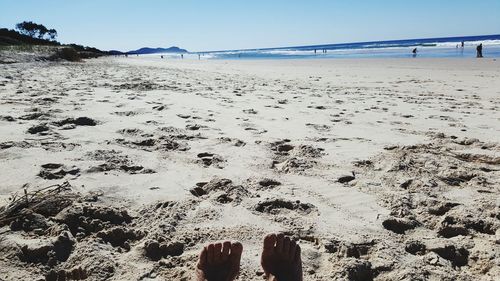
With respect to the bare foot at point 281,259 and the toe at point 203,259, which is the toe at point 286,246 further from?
the toe at point 203,259

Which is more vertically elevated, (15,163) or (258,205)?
(15,163)

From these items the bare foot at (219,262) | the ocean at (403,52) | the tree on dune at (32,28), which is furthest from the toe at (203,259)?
the tree on dune at (32,28)

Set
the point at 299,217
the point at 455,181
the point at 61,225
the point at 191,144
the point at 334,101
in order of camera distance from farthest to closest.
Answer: the point at 334,101 → the point at 191,144 → the point at 455,181 → the point at 299,217 → the point at 61,225

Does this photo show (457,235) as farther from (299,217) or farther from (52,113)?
(52,113)

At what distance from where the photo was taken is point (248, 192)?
2377mm

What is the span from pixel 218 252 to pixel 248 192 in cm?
74

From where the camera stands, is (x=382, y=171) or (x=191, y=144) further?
(x=191, y=144)

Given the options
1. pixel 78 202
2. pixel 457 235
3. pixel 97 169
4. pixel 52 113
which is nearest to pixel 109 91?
pixel 52 113

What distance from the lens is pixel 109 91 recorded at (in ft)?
21.6

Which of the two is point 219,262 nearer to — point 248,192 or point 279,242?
point 279,242

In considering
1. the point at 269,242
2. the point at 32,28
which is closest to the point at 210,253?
the point at 269,242

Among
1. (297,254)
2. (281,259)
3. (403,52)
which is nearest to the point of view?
(281,259)

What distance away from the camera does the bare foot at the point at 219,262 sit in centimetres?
160

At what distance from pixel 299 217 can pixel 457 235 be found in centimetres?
79
